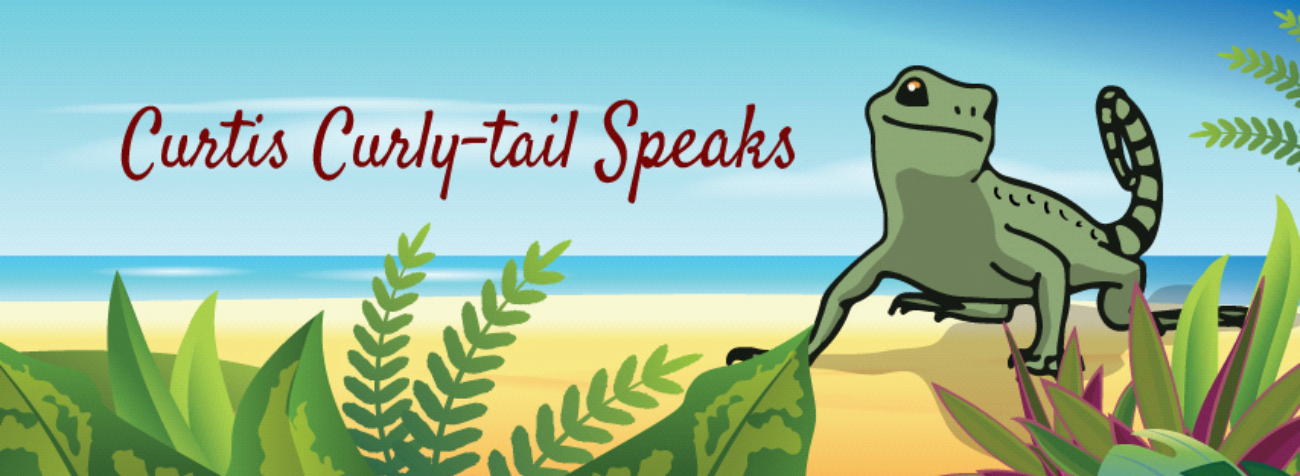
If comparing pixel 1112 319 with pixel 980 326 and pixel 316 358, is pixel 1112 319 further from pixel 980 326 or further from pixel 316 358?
pixel 316 358

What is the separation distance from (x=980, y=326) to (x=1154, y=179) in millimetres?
2400

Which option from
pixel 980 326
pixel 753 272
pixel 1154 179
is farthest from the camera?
pixel 753 272

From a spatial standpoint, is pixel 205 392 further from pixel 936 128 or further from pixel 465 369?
pixel 936 128

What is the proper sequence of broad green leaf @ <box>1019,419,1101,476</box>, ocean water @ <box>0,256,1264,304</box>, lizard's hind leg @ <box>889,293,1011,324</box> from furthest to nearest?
ocean water @ <box>0,256,1264,304</box>
lizard's hind leg @ <box>889,293,1011,324</box>
broad green leaf @ <box>1019,419,1101,476</box>

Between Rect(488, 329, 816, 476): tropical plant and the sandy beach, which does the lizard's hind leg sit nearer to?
the sandy beach

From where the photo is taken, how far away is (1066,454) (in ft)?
0.83

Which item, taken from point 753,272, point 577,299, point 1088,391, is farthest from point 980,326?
point 753,272

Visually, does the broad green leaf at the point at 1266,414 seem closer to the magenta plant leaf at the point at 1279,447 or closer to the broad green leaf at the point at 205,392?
the magenta plant leaf at the point at 1279,447

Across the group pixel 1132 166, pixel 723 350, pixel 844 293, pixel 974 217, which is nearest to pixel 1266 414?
pixel 844 293

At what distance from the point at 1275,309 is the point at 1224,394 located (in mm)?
40

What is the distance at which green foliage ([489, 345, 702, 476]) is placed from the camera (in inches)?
6.9

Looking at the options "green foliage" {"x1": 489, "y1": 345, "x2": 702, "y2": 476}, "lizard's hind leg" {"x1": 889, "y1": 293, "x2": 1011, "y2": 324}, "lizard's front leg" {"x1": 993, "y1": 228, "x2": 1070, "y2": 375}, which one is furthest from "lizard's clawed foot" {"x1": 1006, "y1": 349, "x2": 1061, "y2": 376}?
"green foliage" {"x1": 489, "y1": 345, "x2": 702, "y2": 476}

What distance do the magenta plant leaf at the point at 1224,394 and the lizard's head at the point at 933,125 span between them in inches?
106

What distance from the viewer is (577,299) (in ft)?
27.3
